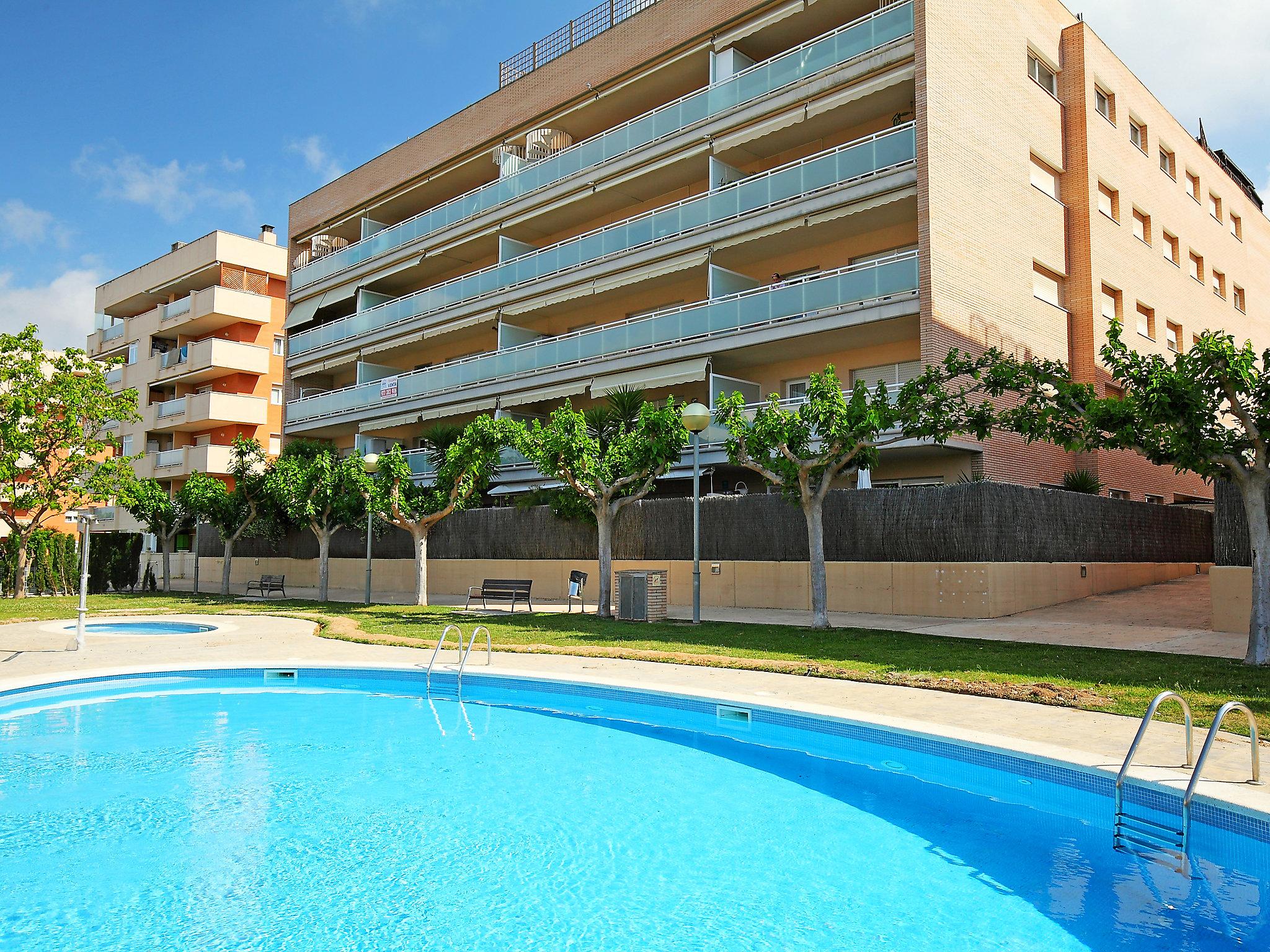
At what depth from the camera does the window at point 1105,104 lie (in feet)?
91.5

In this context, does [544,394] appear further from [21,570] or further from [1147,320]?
[1147,320]

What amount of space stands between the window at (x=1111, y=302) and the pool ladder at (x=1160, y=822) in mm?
24321

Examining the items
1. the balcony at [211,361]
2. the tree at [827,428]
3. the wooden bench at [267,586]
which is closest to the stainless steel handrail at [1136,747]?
the tree at [827,428]

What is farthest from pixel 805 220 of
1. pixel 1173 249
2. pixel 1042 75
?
pixel 1173 249

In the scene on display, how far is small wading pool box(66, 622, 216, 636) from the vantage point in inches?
746

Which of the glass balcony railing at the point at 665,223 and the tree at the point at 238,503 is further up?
the glass balcony railing at the point at 665,223

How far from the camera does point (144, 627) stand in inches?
813

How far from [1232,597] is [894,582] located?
19.5ft

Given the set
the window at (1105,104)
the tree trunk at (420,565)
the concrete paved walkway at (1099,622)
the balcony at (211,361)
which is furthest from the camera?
the balcony at (211,361)

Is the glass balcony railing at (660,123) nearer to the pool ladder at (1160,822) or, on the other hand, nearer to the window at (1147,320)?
the window at (1147,320)

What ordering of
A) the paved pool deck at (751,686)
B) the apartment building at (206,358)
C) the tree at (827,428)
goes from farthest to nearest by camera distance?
the apartment building at (206,358) → the tree at (827,428) → the paved pool deck at (751,686)

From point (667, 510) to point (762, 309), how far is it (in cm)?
611

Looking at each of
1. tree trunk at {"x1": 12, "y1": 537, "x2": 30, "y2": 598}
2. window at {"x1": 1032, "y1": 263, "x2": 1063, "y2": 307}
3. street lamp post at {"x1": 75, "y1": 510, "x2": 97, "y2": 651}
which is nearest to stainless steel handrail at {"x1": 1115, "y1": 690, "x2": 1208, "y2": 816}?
street lamp post at {"x1": 75, "y1": 510, "x2": 97, "y2": 651}

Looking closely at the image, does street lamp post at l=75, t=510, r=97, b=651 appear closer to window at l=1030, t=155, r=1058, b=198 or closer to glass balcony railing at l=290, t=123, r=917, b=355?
glass balcony railing at l=290, t=123, r=917, b=355
